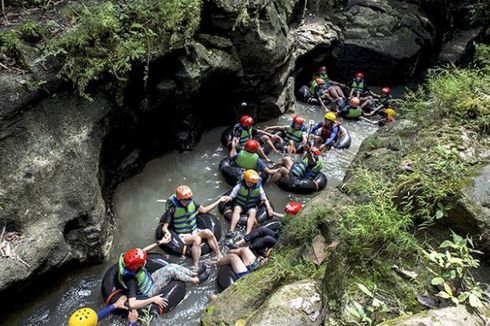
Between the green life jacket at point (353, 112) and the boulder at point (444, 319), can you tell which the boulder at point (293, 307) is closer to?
the boulder at point (444, 319)

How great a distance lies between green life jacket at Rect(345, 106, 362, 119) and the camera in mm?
13398

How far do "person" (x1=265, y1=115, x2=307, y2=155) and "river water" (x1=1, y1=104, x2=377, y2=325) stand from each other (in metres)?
0.86

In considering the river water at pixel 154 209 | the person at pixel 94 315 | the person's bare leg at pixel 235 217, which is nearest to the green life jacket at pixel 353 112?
the river water at pixel 154 209

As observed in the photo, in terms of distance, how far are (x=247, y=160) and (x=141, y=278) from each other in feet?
13.2

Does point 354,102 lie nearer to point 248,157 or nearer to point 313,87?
point 313,87

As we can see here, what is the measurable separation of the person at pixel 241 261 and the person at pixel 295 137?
465 centimetres

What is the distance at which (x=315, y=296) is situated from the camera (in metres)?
3.30

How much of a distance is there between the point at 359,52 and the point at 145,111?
1139 cm

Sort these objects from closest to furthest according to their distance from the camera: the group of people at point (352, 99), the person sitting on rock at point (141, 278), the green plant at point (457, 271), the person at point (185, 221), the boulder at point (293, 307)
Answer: the green plant at point (457, 271) → the boulder at point (293, 307) → the person sitting on rock at point (141, 278) → the person at point (185, 221) → the group of people at point (352, 99)

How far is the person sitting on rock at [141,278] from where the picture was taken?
5.55 metres

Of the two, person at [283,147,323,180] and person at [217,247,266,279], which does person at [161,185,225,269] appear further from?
person at [283,147,323,180]

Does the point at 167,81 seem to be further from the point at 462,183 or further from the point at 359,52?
the point at 359,52

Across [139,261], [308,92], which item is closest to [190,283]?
[139,261]

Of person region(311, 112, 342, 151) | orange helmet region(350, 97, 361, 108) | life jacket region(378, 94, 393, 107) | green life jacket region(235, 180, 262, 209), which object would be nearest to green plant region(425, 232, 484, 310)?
green life jacket region(235, 180, 262, 209)
